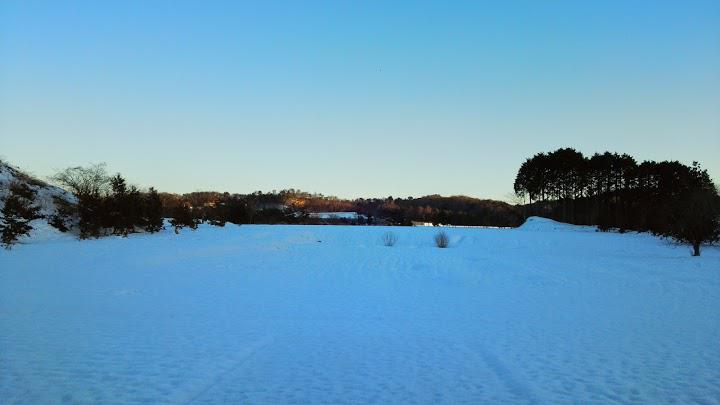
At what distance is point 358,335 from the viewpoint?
7699mm

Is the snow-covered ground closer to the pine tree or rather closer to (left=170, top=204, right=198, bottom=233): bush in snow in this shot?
the pine tree

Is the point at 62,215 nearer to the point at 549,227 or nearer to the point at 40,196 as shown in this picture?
the point at 40,196

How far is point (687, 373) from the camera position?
18.4 ft

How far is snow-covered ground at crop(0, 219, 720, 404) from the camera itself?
5.04 meters

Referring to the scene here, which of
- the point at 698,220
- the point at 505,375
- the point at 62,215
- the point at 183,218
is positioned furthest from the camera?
the point at 183,218

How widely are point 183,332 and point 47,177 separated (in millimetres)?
41844


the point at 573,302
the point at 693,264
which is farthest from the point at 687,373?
the point at 693,264

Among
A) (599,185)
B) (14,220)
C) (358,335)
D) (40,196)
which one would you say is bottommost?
(358,335)

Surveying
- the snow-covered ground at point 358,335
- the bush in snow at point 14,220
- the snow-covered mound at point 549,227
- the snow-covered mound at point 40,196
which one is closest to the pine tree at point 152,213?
the snow-covered mound at point 40,196

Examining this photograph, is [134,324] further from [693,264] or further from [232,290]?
[693,264]

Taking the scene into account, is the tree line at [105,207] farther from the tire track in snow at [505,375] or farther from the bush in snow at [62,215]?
the tire track in snow at [505,375]

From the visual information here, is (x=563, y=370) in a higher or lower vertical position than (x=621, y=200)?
lower

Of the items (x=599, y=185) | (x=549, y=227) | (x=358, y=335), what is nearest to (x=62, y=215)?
(x=358, y=335)

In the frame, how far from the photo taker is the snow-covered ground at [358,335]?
198 inches
